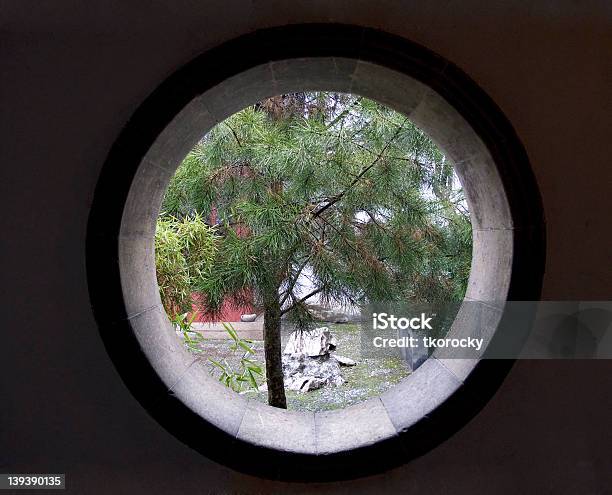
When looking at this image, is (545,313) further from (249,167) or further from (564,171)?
(249,167)

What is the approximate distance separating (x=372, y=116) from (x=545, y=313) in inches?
75.4

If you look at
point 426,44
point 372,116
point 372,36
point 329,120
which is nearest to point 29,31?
point 372,36

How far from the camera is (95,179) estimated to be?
4.79 feet

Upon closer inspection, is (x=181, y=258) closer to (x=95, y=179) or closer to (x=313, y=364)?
(x=95, y=179)

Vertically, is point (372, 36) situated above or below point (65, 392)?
above

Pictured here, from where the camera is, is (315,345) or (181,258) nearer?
(181,258)

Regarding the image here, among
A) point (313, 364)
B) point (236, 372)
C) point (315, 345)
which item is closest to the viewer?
point (236, 372)

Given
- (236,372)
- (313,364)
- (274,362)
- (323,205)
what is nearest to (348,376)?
(313,364)

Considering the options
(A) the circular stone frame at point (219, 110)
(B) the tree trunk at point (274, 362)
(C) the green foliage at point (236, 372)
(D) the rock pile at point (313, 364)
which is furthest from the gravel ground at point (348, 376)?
(A) the circular stone frame at point (219, 110)

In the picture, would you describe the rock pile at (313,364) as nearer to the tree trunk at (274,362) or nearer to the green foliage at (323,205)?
the tree trunk at (274,362)

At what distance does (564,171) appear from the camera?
147cm

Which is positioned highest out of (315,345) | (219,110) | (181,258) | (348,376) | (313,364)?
(219,110)

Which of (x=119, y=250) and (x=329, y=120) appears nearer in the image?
(x=119, y=250)

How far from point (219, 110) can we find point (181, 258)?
157cm
